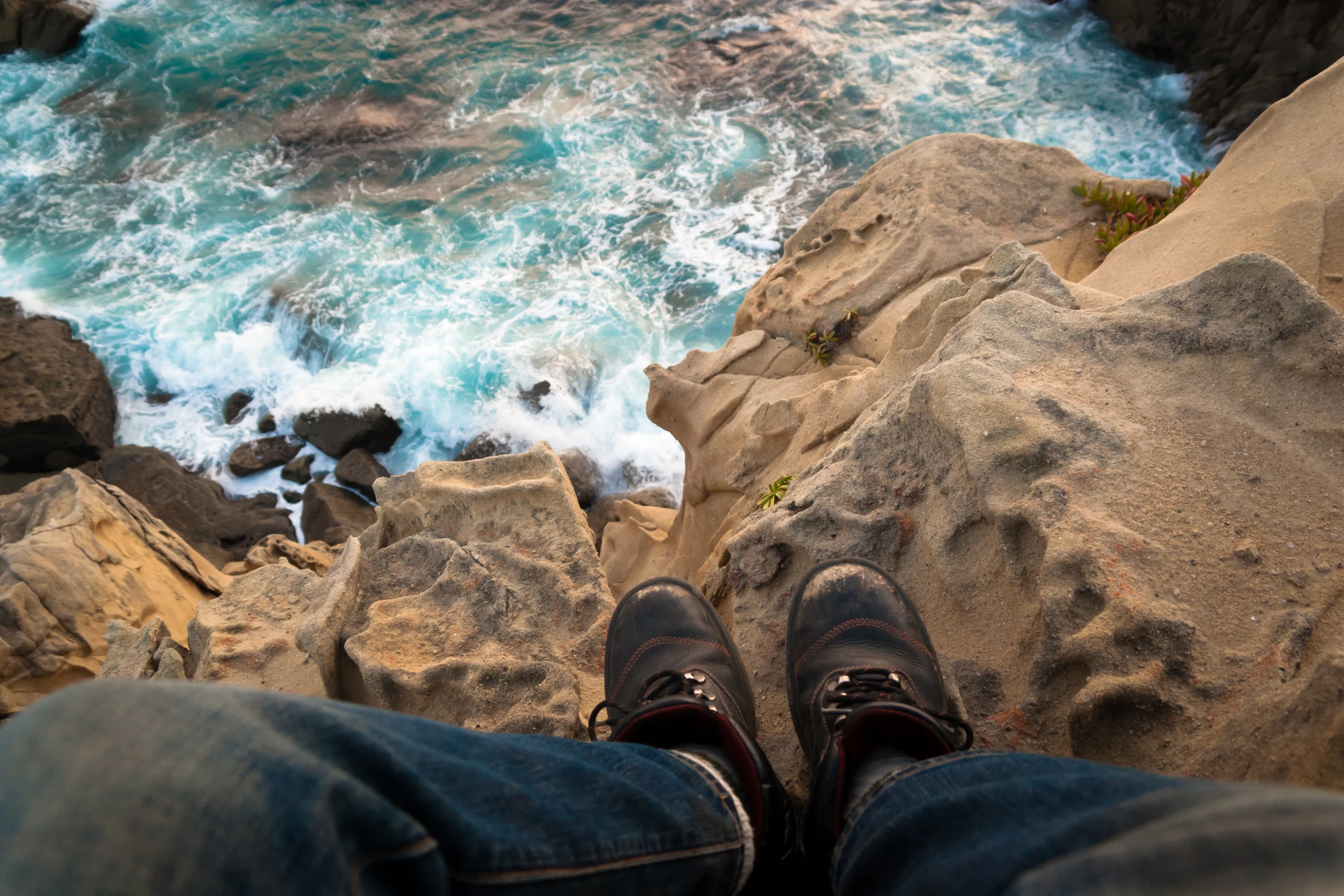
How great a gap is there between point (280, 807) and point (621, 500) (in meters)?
5.86

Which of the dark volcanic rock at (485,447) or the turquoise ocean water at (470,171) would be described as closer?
the dark volcanic rock at (485,447)

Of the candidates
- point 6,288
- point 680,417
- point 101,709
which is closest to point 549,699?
point 101,709

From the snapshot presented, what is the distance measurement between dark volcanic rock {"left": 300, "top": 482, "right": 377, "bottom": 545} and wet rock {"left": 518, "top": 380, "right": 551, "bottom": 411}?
72.9 inches

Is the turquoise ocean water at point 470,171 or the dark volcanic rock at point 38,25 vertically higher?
the dark volcanic rock at point 38,25

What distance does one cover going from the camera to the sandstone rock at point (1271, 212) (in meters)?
2.89

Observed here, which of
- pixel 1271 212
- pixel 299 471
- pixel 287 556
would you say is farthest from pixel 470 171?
pixel 1271 212

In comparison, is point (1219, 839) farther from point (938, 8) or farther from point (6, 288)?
point (938, 8)

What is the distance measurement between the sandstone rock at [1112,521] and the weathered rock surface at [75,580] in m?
3.08

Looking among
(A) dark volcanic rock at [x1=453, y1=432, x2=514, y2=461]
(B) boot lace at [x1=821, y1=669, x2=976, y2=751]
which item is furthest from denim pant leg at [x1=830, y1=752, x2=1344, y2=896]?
(A) dark volcanic rock at [x1=453, y1=432, x2=514, y2=461]

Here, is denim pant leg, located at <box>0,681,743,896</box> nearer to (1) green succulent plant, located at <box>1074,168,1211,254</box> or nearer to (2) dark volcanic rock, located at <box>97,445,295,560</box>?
(1) green succulent plant, located at <box>1074,168,1211,254</box>

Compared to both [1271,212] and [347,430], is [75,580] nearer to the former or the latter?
[347,430]

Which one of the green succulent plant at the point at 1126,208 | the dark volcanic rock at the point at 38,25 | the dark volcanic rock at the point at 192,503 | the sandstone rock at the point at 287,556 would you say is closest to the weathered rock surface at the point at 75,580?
the sandstone rock at the point at 287,556

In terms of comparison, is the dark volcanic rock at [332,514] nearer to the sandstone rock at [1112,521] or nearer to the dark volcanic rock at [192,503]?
the dark volcanic rock at [192,503]

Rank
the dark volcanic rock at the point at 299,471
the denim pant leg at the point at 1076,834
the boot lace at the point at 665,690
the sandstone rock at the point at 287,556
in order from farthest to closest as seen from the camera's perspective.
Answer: the dark volcanic rock at the point at 299,471
the sandstone rock at the point at 287,556
the boot lace at the point at 665,690
the denim pant leg at the point at 1076,834
